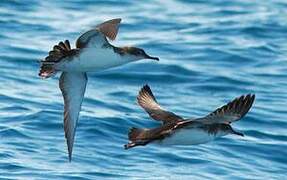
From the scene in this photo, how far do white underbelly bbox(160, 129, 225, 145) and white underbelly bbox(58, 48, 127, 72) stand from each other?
2.65 feet

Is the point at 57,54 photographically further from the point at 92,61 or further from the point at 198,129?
the point at 198,129

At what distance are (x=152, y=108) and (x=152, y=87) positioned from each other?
403cm

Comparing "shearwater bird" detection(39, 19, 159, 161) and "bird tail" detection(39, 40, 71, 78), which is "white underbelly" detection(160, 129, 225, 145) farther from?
"bird tail" detection(39, 40, 71, 78)

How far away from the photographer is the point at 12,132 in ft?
43.5

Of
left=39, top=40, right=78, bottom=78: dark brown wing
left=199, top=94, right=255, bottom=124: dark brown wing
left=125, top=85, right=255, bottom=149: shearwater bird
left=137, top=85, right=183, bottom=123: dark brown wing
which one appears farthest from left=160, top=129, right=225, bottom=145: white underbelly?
left=39, top=40, right=78, bottom=78: dark brown wing

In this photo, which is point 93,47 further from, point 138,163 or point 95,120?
point 95,120

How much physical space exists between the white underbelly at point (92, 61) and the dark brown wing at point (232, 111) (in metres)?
0.95

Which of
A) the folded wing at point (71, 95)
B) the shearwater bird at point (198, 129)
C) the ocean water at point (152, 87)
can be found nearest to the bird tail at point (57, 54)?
the folded wing at point (71, 95)

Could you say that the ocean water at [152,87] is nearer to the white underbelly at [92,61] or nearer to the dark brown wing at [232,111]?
the white underbelly at [92,61]

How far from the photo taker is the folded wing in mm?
11344

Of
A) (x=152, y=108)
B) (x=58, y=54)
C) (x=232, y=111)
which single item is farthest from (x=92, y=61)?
(x=152, y=108)

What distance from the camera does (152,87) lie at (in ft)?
52.0

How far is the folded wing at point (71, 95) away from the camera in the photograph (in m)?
11.3

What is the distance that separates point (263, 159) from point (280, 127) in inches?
46.5
